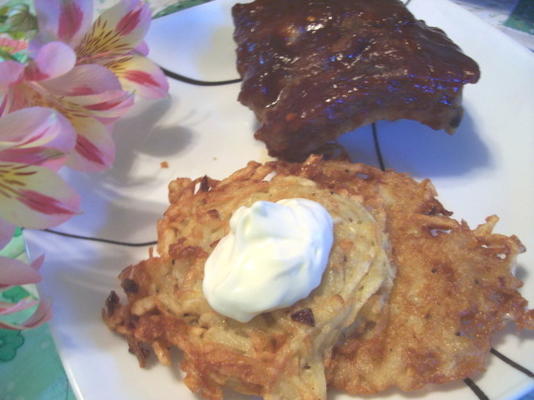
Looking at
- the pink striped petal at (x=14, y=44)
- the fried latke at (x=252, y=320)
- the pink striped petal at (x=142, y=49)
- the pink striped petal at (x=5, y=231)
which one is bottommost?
the fried latke at (x=252, y=320)

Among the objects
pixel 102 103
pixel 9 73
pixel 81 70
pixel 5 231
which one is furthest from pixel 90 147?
pixel 5 231

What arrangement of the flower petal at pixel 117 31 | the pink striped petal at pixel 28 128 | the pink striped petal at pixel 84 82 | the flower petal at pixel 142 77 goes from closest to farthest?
the pink striped petal at pixel 28 128
the pink striped petal at pixel 84 82
the flower petal at pixel 117 31
the flower petal at pixel 142 77

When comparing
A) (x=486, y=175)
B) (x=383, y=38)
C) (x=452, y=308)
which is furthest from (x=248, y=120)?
(x=452, y=308)

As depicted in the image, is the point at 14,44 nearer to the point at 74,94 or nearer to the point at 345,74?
the point at 74,94

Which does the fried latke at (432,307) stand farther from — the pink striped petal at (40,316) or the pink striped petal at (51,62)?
the pink striped petal at (51,62)

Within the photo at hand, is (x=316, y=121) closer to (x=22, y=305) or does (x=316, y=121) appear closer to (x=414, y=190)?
(x=414, y=190)

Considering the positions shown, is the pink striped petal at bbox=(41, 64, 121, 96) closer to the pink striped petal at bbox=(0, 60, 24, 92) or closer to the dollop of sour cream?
the pink striped petal at bbox=(0, 60, 24, 92)

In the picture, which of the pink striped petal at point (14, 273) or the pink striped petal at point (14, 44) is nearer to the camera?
the pink striped petal at point (14, 273)

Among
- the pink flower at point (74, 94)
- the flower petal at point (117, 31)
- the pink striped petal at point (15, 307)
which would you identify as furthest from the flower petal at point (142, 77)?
the pink striped petal at point (15, 307)
